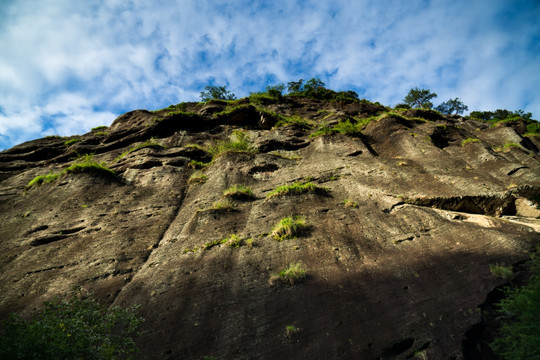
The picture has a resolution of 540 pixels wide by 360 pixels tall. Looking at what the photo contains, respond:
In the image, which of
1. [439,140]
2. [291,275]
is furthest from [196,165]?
[439,140]

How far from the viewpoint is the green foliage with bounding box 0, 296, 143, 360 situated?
4324 mm

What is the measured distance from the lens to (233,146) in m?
16.8

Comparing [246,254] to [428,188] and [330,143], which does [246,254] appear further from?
[330,143]

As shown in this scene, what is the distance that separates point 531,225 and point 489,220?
33.4 inches

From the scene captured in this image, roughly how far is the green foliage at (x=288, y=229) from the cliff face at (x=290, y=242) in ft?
0.65

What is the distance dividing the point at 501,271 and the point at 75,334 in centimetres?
925

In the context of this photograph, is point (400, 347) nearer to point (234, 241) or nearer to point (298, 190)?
point (234, 241)

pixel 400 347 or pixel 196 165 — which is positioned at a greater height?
pixel 196 165

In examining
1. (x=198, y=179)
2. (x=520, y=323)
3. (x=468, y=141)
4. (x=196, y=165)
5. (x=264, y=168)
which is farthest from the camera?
(x=196, y=165)

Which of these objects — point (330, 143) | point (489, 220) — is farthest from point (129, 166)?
point (489, 220)

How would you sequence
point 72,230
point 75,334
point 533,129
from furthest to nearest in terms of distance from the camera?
point 533,129 < point 72,230 < point 75,334

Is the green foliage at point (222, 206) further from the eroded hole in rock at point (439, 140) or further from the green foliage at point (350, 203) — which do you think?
the eroded hole in rock at point (439, 140)

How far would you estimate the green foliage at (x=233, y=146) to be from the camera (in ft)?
51.4

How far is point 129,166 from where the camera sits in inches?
587
